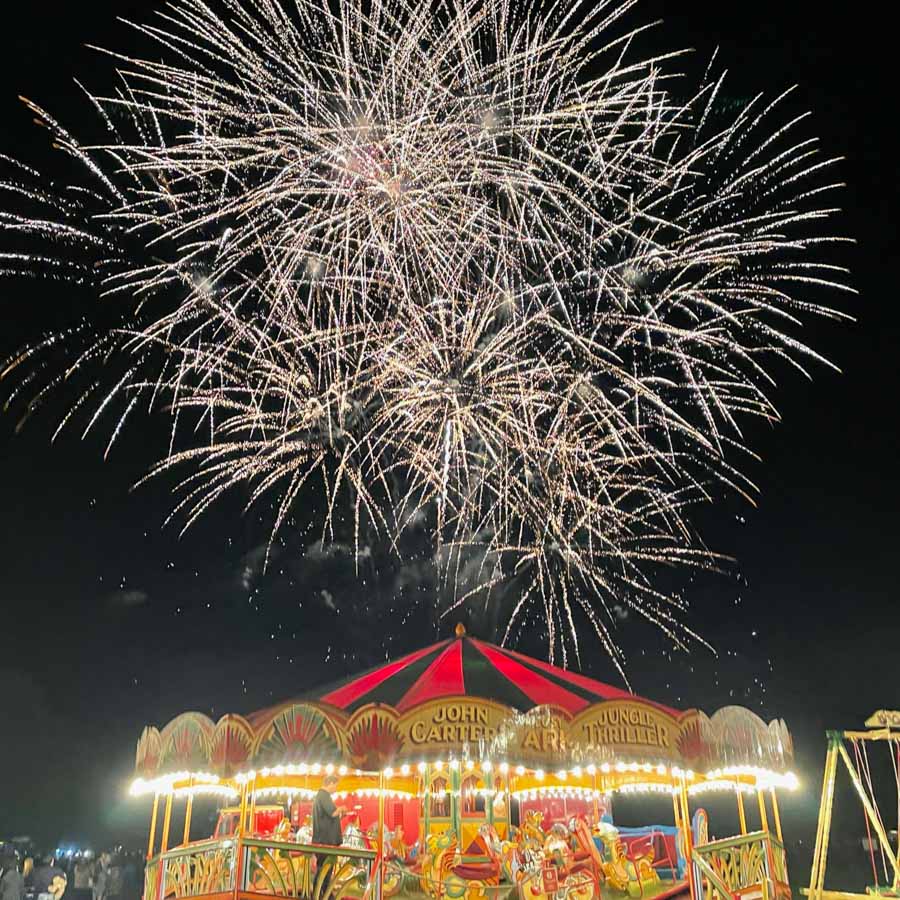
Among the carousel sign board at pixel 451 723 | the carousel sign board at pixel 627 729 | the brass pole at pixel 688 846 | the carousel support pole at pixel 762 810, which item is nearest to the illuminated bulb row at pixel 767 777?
the carousel support pole at pixel 762 810

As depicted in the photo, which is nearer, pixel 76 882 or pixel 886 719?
pixel 886 719

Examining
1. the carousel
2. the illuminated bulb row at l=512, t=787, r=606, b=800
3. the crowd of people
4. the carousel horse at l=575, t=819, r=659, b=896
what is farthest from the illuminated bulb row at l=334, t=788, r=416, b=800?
the carousel horse at l=575, t=819, r=659, b=896

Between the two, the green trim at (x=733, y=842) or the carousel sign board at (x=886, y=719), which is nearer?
the green trim at (x=733, y=842)

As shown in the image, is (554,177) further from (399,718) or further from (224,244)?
(399,718)

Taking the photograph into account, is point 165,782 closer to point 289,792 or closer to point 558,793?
point 289,792

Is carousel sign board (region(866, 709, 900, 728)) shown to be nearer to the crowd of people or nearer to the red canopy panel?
the red canopy panel

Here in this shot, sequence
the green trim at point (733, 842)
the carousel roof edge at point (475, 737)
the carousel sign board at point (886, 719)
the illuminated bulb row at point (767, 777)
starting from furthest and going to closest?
the illuminated bulb row at point (767, 777) → the carousel roof edge at point (475, 737) → the carousel sign board at point (886, 719) → the green trim at point (733, 842)

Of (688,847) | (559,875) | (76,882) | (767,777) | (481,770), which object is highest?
(481,770)

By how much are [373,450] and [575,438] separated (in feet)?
10.8

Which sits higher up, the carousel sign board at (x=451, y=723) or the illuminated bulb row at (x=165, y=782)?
the carousel sign board at (x=451, y=723)

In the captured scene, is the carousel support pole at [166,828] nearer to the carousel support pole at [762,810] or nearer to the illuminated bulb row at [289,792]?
the illuminated bulb row at [289,792]

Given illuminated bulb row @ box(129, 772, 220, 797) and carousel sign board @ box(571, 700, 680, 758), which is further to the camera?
illuminated bulb row @ box(129, 772, 220, 797)

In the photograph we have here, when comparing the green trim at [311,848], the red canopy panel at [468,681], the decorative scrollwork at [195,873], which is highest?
the red canopy panel at [468,681]

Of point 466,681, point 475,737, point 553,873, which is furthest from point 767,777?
point 475,737
